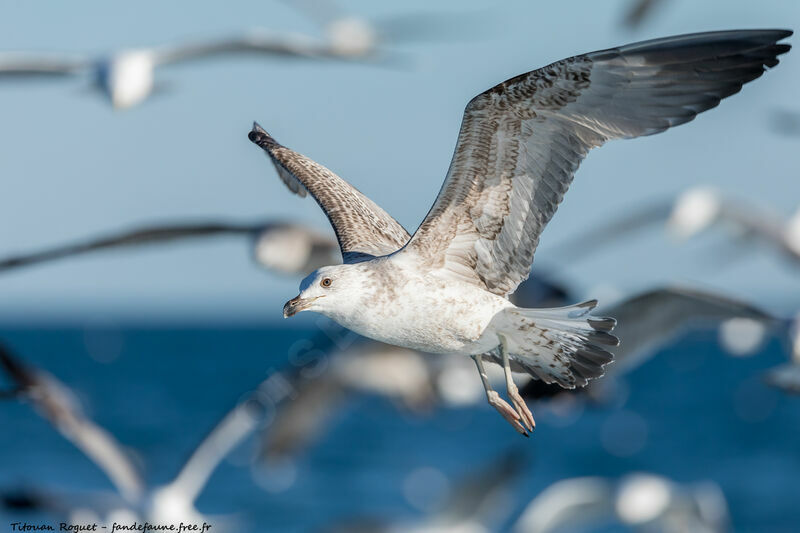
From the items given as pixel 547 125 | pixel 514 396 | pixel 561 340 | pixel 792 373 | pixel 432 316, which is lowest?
pixel 792 373

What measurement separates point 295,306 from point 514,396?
1058mm

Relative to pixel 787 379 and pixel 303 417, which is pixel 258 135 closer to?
pixel 787 379

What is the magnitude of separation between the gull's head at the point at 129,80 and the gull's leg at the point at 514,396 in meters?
8.42

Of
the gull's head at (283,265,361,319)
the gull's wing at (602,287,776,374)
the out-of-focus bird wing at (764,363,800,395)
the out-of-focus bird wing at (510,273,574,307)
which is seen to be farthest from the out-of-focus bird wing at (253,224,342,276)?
the gull's head at (283,265,361,319)

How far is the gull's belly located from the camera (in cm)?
545

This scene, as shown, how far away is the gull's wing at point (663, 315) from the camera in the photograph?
28.4 ft

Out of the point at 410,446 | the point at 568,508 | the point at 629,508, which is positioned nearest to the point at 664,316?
the point at 568,508

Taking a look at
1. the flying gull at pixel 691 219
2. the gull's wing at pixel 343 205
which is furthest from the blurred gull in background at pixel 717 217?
the gull's wing at pixel 343 205

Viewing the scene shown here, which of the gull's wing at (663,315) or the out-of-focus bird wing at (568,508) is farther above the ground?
the gull's wing at (663,315)

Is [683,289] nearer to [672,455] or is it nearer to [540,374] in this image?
[540,374]

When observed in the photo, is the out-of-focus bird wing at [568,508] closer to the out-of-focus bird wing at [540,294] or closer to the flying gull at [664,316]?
the out-of-focus bird wing at [540,294]

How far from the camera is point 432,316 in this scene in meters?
5.52

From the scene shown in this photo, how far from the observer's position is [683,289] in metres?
8.65

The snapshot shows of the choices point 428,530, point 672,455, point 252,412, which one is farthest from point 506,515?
point 672,455
